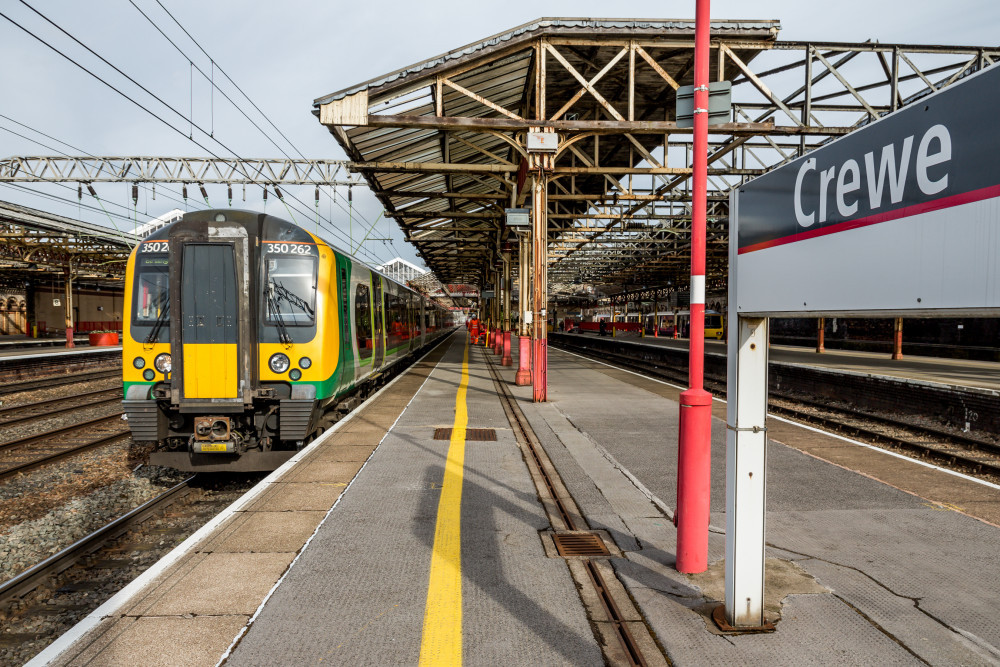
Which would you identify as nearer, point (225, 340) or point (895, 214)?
point (895, 214)

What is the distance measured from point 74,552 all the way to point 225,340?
2592 mm

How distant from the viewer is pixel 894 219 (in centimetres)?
229

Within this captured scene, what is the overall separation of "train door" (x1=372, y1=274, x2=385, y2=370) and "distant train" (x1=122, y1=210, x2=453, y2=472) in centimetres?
416

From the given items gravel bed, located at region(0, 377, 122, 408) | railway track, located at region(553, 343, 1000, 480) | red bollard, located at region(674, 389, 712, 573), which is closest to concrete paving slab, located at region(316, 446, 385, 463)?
red bollard, located at region(674, 389, 712, 573)

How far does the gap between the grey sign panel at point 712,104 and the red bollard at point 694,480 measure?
2.10 metres

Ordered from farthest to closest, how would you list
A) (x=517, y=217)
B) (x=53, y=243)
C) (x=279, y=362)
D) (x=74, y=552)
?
(x=53, y=243), (x=517, y=217), (x=279, y=362), (x=74, y=552)

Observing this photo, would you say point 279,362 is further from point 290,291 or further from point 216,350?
point 290,291

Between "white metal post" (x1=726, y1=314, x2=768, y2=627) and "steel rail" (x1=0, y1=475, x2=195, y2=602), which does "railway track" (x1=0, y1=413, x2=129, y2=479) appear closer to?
"steel rail" (x1=0, y1=475, x2=195, y2=602)

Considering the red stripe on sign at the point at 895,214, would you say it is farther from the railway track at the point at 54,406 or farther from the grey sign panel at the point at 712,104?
the railway track at the point at 54,406

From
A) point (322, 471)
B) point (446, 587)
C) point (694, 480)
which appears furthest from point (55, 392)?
point (694, 480)

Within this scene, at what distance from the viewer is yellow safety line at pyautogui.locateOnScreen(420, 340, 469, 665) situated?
9.75 feet

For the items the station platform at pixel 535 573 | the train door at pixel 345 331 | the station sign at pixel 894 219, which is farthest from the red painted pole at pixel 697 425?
the train door at pixel 345 331

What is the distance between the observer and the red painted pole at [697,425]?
12.4 feet

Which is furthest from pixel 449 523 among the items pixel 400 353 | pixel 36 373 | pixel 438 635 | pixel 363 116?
pixel 36 373
